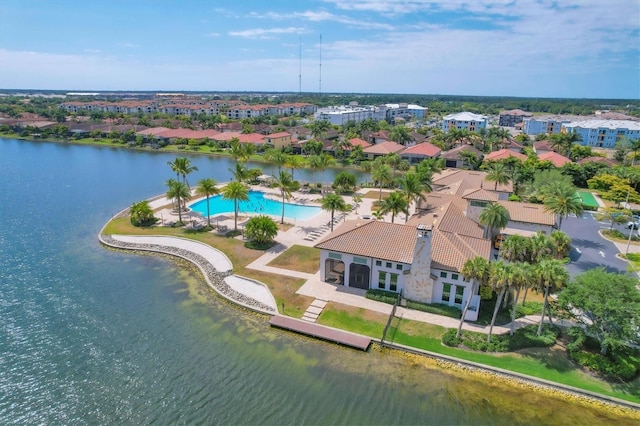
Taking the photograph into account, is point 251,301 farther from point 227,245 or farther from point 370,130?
point 370,130

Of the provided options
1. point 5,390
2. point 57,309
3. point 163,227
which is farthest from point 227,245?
point 5,390

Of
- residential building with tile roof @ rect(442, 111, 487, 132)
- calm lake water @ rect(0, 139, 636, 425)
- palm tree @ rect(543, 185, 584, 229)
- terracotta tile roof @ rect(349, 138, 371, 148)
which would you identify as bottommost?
calm lake water @ rect(0, 139, 636, 425)

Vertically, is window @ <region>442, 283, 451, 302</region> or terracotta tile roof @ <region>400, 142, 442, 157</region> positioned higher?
terracotta tile roof @ <region>400, 142, 442, 157</region>

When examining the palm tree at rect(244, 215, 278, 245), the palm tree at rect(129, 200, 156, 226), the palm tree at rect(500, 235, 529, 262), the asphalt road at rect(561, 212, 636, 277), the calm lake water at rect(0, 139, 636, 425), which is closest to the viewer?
the calm lake water at rect(0, 139, 636, 425)

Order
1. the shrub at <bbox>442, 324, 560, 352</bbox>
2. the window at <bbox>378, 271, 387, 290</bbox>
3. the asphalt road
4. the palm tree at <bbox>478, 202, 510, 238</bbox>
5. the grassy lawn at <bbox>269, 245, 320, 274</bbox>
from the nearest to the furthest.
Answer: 1. the shrub at <bbox>442, 324, 560, 352</bbox>
2. the window at <bbox>378, 271, 387, 290</bbox>
3. the palm tree at <bbox>478, 202, 510, 238</bbox>
4. the grassy lawn at <bbox>269, 245, 320, 274</bbox>
5. the asphalt road

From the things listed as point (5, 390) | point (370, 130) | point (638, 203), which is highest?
point (370, 130)

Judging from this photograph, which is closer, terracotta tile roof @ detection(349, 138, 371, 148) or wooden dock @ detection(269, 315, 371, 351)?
wooden dock @ detection(269, 315, 371, 351)

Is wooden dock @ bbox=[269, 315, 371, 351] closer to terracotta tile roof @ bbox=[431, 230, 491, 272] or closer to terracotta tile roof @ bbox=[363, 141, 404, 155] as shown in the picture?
terracotta tile roof @ bbox=[431, 230, 491, 272]

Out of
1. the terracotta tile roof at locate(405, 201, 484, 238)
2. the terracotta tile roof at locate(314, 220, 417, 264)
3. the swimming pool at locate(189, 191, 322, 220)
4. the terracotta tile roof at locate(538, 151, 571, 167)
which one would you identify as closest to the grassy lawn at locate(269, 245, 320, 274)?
the terracotta tile roof at locate(314, 220, 417, 264)
